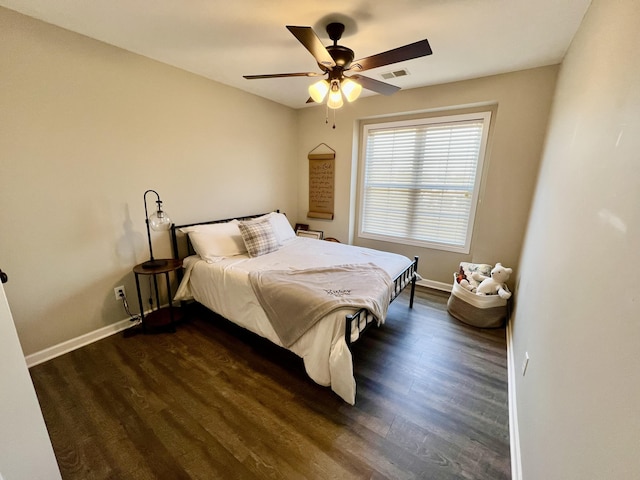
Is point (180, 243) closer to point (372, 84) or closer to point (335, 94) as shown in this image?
point (335, 94)

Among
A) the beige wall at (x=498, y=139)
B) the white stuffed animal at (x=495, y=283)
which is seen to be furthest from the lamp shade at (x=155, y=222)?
the white stuffed animal at (x=495, y=283)

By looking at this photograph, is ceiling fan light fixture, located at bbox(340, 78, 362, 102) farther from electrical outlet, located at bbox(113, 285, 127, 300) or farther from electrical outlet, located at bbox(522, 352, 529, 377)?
electrical outlet, located at bbox(113, 285, 127, 300)

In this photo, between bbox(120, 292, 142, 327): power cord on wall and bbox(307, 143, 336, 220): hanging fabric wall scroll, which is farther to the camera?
bbox(307, 143, 336, 220): hanging fabric wall scroll

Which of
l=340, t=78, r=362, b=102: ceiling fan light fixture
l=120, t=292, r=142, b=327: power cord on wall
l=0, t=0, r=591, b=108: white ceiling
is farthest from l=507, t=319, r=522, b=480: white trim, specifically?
l=120, t=292, r=142, b=327: power cord on wall

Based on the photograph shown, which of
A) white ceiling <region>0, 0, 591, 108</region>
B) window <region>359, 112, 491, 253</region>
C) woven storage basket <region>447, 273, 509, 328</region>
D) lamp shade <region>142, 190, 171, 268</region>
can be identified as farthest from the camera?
window <region>359, 112, 491, 253</region>

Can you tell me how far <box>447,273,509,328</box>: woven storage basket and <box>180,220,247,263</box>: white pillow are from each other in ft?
8.14

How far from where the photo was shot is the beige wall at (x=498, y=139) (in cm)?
263

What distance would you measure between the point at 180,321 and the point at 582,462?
2.92 metres

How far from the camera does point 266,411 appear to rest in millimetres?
1695

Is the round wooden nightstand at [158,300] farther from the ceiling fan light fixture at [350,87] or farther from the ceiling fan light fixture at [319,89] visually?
the ceiling fan light fixture at [350,87]

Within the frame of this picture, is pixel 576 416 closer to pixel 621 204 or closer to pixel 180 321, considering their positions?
pixel 621 204

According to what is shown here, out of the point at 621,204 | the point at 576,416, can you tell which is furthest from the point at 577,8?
the point at 576,416

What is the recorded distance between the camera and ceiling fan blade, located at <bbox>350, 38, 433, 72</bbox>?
148 cm

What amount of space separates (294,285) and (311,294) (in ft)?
0.66
